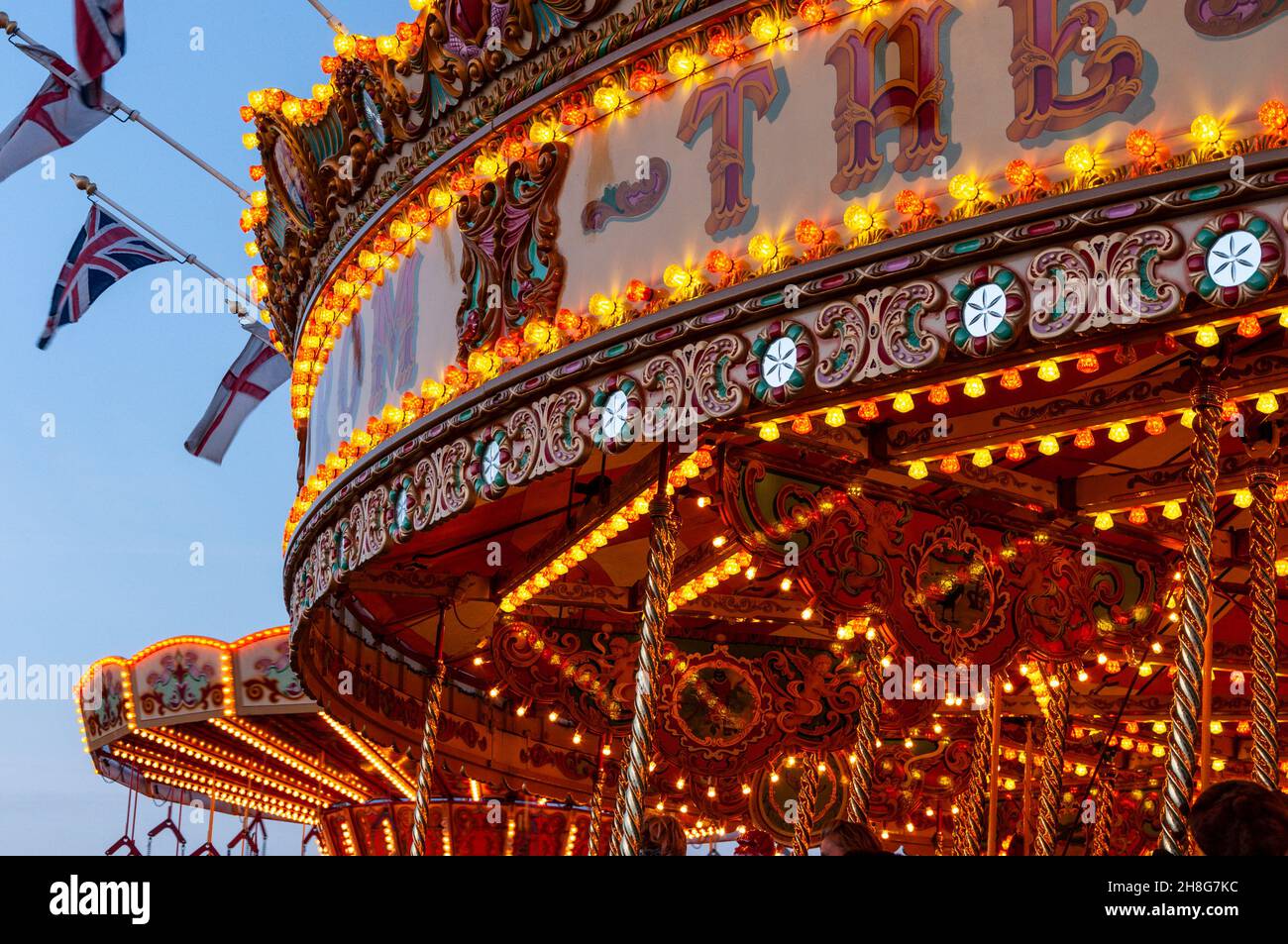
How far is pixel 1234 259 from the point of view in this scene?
5.04 meters

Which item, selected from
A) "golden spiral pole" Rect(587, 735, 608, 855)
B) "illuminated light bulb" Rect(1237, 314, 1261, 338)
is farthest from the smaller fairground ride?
"illuminated light bulb" Rect(1237, 314, 1261, 338)

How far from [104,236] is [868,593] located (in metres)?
8.38

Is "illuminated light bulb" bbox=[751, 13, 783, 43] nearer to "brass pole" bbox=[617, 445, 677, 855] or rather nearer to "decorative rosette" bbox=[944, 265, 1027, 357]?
"decorative rosette" bbox=[944, 265, 1027, 357]

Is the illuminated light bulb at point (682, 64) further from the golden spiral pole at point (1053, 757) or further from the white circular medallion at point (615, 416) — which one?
the golden spiral pole at point (1053, 757)

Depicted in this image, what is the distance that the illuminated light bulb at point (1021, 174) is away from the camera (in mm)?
5571

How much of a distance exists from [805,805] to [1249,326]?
8013 millimetres

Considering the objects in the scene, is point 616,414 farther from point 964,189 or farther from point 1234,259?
point 1234,259

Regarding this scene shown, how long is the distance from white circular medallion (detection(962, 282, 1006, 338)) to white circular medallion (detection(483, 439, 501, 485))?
2.45 m

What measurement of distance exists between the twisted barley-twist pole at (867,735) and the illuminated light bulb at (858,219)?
345cm

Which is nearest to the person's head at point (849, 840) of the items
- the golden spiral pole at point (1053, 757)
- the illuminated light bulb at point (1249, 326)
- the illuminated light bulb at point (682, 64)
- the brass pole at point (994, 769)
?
the illuminated light bulb at point (1249, 326)

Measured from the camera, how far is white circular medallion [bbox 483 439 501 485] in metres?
7.29
